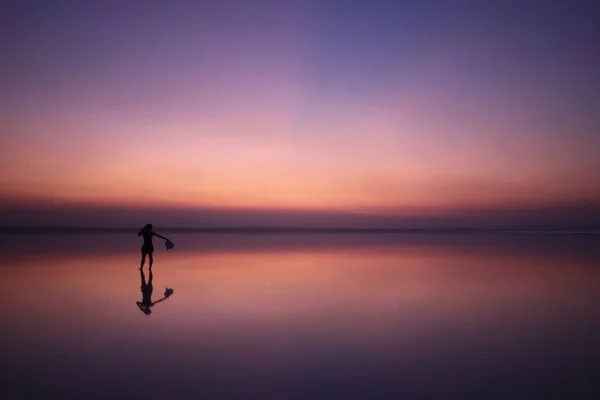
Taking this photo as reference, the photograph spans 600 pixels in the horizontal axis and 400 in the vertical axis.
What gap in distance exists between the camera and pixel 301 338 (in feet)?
23.9

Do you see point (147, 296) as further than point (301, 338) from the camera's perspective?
Yes

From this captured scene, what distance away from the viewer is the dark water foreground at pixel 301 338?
17.3 ft

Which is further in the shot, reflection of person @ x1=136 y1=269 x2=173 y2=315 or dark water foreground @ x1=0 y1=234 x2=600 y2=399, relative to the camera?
reflection of person @ x1=136 y1=269 x2=173 y2=315

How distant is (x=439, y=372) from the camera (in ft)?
19.0

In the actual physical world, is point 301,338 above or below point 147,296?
below

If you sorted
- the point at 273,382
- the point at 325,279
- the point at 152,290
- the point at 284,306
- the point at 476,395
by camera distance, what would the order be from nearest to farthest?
the point at 476,395 → the point at 273,382 → the point at 284,306 → the point at 152,290 → the point at 325,279

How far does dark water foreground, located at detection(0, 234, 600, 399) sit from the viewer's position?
17.3 feet

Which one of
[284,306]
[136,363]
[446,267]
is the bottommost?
[136,363]

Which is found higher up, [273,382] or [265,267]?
[265,267]

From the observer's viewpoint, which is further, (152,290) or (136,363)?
(152,290)

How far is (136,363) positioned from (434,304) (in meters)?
6.47

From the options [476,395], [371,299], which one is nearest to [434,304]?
[371,299]

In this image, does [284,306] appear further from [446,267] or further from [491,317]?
[446,267]

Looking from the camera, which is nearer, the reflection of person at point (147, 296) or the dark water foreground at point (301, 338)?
the dark water foreground at point (301, 338)
